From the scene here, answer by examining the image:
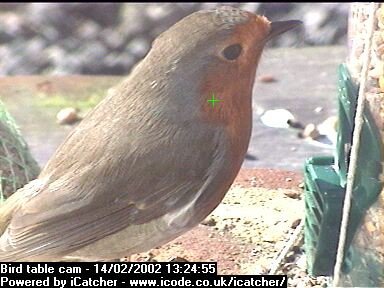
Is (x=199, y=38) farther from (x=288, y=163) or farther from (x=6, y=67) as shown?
(x=6, y=67)

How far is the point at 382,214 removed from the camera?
250 centimetres

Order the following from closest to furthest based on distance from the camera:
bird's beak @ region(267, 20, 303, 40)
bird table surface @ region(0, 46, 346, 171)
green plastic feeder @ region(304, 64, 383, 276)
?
green plastic feeder @ region(304, 64, 383, 276), bird's beak @ region(267, 20, 303, 40), bird table surface @ region(0, 46, 346, 171)

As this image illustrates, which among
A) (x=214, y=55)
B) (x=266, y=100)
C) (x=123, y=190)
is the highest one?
(x=266, y=100)

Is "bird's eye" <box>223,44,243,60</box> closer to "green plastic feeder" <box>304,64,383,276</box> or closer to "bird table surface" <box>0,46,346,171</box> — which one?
"green plastic feeder" <box>304,64,383,276</box>

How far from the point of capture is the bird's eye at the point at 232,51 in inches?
101

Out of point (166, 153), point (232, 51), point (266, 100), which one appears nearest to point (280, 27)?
point (232, 51)

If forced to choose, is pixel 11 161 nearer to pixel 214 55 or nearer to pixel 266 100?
pixel 214 55

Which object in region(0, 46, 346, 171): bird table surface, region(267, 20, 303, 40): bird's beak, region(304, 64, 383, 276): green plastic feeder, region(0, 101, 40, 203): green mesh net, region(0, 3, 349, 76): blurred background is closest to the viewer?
region(304, 64, 383, 276): green plastic feeder

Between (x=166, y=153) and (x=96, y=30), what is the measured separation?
17.8 ft

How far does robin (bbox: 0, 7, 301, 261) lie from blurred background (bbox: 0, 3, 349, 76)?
14.1 feet

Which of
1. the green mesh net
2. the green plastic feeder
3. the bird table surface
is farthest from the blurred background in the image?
the green plastic feeder

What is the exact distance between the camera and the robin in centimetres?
256

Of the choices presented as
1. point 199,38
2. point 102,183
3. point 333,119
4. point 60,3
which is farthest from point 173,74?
point 60,3

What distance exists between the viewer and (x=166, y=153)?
101 inches
